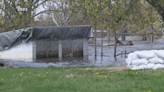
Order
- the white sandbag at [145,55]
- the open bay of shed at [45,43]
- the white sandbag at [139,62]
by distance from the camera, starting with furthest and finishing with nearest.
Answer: the open bay of shed at [45,43] → the white sandbag at [145,55] → the white sandbag at [139,62]

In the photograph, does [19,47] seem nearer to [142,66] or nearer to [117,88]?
[142,66]

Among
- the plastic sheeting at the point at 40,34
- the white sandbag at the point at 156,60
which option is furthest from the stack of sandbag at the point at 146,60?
the plastic sheeting at the point at 40,34

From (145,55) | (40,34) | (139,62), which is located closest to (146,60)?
(145,55)

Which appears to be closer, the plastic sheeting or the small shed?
the plastic sheeting

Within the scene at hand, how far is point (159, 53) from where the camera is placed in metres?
11.1

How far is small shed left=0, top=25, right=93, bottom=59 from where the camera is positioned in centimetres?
2147

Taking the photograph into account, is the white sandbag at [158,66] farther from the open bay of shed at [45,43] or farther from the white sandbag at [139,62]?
the open bay of shed at [45,43]

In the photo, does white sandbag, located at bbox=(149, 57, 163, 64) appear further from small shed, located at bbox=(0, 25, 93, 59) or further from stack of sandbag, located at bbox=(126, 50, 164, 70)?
small shed, located at bbox=(0, 25, 93, 59)

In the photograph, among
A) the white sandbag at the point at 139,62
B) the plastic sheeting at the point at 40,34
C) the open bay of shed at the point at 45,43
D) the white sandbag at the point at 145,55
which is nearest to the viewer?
the white sandbag at the point at 139,62

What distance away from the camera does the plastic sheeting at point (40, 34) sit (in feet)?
70.0

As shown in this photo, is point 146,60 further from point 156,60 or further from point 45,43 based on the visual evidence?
point 45,43

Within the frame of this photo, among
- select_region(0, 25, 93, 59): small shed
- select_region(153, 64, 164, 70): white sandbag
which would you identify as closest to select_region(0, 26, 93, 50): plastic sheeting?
select_region(0, 25, 93, 59): small shed

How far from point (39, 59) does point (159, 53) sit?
12.6m

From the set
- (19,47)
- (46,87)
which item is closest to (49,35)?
(19,47)
